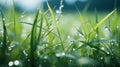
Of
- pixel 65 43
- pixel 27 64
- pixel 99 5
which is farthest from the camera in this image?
pixel 99 5

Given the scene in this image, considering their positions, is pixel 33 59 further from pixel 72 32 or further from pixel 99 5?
pixel 99 5

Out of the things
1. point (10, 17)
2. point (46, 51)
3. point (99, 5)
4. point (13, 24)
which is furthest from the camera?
point (99, 5)

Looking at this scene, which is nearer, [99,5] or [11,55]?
[11,55]

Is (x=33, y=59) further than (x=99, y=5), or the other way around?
(x=99, y=5)

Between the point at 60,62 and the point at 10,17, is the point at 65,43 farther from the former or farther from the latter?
the point at 10,17

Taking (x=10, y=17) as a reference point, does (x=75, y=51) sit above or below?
below

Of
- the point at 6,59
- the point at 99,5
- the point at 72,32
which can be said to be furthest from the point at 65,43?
the point at 99,5

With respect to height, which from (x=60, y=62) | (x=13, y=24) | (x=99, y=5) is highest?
(x=13, y=24)

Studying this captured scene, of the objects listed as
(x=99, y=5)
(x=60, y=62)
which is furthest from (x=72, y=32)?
(x=99, y=5)

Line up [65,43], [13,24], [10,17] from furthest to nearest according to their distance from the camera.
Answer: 1. [10,17]
2. [13,24]
3. [65,43]
